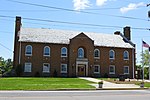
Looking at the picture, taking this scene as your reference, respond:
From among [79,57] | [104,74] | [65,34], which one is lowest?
[104,74]

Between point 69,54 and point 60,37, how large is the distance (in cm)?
393

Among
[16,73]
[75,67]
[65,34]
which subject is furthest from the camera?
[65,34]

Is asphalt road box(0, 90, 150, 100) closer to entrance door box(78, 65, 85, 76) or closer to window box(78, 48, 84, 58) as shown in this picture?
entrance door box(78, 65, 85, 76)

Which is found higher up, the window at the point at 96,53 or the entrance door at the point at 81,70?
the window at the point at 96,53

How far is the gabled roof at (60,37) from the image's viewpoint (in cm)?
4693

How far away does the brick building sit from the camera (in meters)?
45.8

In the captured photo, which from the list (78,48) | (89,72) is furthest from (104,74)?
(78,48)

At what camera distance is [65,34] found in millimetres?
50781

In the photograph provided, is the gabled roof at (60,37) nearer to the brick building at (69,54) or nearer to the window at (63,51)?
the brick building at (69,54)

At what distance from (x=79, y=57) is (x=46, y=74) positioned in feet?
22.6

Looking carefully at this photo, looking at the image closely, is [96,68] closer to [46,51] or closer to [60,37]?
[60,37]

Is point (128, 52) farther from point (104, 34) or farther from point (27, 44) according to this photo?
point (27, 44)

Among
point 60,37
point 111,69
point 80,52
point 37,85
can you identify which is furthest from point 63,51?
point 37,85

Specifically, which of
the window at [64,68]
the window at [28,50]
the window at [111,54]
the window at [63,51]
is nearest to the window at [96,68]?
the window at [111,54]
